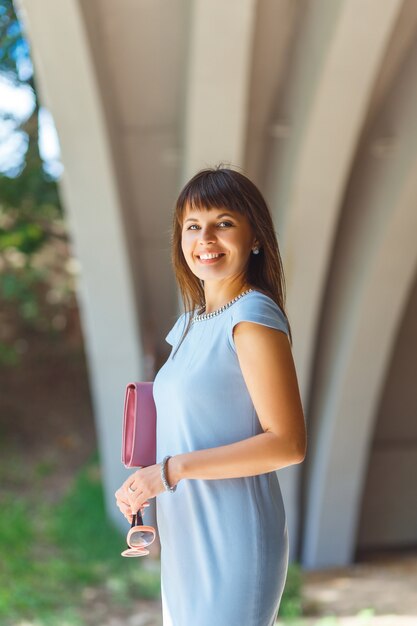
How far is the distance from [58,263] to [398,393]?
216 inches

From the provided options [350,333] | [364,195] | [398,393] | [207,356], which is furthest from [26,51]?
[207,356]

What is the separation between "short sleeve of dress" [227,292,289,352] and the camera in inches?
65.9

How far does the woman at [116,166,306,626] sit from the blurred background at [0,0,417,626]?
9.49 feet

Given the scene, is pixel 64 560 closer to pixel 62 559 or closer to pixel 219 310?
pixel 62 559

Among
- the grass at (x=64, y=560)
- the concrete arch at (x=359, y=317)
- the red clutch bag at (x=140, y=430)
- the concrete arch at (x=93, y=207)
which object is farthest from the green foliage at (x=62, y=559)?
the red clutch bag at (x=140, y=430)

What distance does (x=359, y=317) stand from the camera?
7172 mm

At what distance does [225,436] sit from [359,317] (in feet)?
18.5

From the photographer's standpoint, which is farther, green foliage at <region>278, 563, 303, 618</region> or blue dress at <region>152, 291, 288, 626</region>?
green foliage at <region>278, 563, 303, 618</region>

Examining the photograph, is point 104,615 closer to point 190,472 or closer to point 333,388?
point 333,388

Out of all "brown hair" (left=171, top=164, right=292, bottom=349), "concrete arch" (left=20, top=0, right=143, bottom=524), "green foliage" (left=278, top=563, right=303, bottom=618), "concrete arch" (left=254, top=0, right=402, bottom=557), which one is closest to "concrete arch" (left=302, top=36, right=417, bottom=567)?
"concrete arch" (left=254, top=0, right=402, bottom=557)

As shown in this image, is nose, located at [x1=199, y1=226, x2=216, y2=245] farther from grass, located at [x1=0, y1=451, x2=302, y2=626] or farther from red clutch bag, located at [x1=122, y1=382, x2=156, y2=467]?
grass, located at [x1=0, y1=451, x2=302, y2=626]

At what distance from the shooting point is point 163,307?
25.8ft

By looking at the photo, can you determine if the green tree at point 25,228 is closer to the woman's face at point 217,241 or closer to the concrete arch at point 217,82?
the concrete arch at point 217,82

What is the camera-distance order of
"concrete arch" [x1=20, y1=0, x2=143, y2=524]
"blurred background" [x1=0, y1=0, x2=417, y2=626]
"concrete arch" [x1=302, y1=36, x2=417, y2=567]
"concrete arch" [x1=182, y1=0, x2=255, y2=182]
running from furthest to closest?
1. "concrete arch" [x1=302, y1=36, x2=417, y2=567]
2. "blurred background" [x1=0, y1=0, x2=417, y2=626]
3. "concrete arch" [x1=20, y1=0, x2=143, y2=524]
4. "concrete arch" [x1=182, y1=0, x2=255, y2=182]
